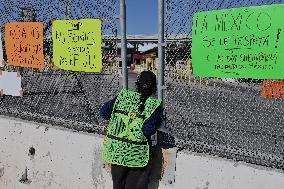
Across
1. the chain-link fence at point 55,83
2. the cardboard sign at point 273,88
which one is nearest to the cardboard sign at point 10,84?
the chain-link fence at point 55,83

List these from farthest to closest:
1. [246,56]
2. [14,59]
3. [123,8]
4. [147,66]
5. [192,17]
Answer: [14,59] → [147,66] → [123,8] → [192,17] → [246,56]

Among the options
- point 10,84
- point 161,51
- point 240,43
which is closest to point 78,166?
point 161,51

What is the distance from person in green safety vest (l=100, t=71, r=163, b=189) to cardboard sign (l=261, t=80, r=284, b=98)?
3.28ft

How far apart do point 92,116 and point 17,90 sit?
47.5 inches

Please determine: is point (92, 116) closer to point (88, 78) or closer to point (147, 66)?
point (88, 78)

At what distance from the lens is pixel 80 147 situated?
449cm

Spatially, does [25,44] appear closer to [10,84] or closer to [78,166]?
[10,84]

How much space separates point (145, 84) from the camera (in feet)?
11.3

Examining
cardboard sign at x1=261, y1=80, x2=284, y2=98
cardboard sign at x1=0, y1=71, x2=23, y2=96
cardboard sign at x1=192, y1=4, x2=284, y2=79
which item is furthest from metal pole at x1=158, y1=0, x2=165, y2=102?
cardboard sign at x1=0, y1=71, x2=23, y2=96

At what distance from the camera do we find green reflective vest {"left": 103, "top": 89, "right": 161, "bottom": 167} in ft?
11.5

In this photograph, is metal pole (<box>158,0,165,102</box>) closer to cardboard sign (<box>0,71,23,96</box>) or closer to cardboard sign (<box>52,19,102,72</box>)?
cardboard sign (<box>52,19,102,72</box>)

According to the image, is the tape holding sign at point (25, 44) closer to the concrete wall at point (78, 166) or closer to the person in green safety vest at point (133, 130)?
the concrete wall at point (78, 166)

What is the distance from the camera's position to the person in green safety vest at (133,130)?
3484 millimetres

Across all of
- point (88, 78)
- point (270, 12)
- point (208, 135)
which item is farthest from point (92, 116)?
point (270, 12)
